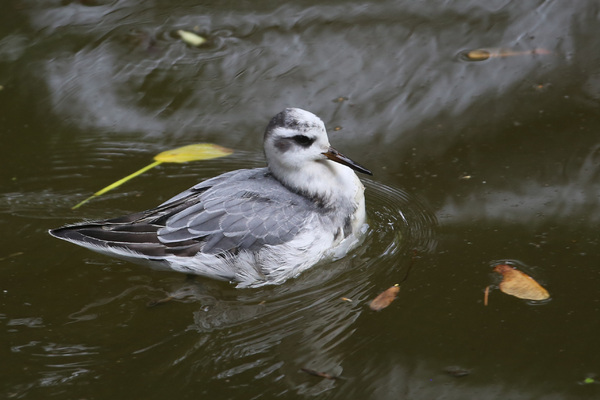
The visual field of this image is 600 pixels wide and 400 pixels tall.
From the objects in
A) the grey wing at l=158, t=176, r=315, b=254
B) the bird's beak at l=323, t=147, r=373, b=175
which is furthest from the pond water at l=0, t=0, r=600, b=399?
the bird's beak at l=323, t=147, r=373, b=175

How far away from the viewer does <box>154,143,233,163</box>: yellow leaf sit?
21.1ft

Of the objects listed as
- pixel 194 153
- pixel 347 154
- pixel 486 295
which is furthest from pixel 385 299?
pixel 194 153

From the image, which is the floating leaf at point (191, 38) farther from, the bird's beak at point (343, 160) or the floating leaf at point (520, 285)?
the floating leaf at point (520, 285)

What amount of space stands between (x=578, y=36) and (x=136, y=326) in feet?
14.9

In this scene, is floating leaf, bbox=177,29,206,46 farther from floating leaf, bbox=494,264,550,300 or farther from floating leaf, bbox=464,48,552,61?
floating leaf, bbox=494,264,550,300

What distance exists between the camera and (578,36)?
6840mm

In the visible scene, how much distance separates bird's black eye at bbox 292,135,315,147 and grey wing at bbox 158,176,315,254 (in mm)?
404

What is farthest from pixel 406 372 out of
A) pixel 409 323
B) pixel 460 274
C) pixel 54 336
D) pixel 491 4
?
pixel 491 4

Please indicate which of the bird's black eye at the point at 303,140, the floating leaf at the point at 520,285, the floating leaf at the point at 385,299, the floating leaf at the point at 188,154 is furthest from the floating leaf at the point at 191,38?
the floating leaf at the point at 520,285

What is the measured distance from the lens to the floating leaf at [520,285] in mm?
4750

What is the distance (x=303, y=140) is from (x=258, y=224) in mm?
674

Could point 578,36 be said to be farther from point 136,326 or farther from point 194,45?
point 136,326

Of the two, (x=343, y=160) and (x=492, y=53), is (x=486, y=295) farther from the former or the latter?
(x=492, y=53)

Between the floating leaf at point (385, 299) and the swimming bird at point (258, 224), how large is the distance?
24.9 inches
